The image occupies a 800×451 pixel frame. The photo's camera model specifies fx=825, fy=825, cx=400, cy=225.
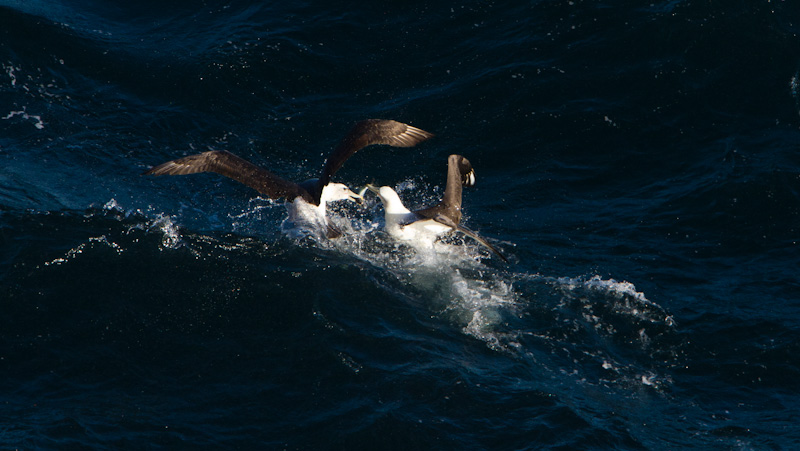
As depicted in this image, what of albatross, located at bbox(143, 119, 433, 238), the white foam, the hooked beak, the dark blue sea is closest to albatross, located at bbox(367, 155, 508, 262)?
the dark blue sea

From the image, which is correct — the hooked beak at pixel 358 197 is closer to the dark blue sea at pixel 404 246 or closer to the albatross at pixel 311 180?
the albatross at pixel 311 180

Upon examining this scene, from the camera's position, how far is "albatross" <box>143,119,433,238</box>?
476 inches

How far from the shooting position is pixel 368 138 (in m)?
13.1

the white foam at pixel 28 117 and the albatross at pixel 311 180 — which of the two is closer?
the albatross at pixel 311 180

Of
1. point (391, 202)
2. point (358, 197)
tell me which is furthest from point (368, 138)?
point (391, 202)

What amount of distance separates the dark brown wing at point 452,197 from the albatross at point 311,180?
79cm

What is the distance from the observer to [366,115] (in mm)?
15742

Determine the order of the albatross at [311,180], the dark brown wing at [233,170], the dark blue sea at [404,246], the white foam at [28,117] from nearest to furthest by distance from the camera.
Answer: the dark blue sea at [404,246], the dark brown wing at [233,170], the albatross at [311,180], the white foam at [28,117]

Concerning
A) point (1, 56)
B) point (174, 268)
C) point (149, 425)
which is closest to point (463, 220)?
point (174, 268)

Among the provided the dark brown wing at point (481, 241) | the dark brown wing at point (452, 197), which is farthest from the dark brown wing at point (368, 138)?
the dark brown wing at point (481, 241)

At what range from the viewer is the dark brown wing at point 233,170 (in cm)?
1188

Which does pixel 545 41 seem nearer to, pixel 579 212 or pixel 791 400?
pixel 579 212

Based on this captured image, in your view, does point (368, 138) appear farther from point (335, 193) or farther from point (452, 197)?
point (452, 197)

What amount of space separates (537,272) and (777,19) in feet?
24.7
